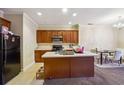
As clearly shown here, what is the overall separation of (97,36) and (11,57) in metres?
6.41

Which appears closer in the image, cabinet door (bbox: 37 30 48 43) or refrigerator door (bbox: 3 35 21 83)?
refrigerator door (bbox: 3 35 21 83)

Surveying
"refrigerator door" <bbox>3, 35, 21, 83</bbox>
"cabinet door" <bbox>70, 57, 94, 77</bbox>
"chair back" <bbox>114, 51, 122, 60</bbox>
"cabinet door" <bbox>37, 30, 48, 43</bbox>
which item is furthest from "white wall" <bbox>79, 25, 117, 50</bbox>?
"refrigerator door" <bbox>3, 35, 21, 83</bbox>

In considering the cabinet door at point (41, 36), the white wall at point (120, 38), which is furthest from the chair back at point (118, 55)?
the cabinet door at point (41, 36)

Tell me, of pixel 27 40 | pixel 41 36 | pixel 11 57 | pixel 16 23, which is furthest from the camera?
pixel 41 36

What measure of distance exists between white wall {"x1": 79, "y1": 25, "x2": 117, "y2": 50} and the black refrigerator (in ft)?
16.9

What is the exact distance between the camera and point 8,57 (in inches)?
176

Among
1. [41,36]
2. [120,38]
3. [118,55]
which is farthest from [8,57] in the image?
[120,38]

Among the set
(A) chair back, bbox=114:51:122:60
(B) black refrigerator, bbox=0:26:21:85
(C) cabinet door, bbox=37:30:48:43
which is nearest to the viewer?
(B) black refrigerator, bbox=0:26:21:85

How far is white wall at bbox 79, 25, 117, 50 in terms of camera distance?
9.39m

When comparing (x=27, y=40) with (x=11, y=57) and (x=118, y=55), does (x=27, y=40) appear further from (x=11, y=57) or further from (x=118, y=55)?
(x=118, y=55)

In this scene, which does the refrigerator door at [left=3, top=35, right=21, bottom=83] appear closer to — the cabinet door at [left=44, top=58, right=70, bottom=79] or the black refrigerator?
the black refrigerator

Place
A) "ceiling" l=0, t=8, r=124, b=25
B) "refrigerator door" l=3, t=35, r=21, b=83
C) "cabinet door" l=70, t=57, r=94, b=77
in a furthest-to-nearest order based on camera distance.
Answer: "ceiling" l=0, t=8, r=124, b=25, "cabinet door" l=70, t=57, r=94, b=77, "refrigerator door" l=3, t=35, r=21, b=83

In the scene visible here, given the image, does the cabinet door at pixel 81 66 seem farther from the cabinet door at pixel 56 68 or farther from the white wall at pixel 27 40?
the white wall at pixel 27 40
